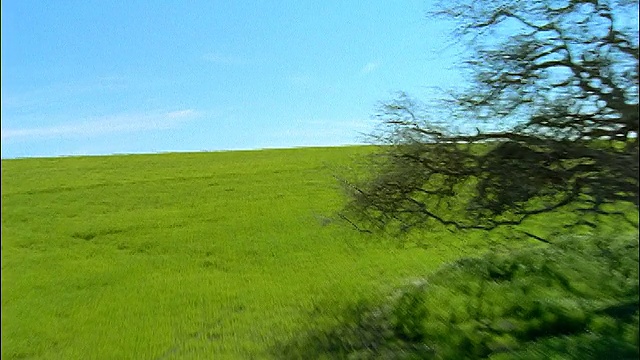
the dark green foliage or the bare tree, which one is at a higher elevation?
the bare tree

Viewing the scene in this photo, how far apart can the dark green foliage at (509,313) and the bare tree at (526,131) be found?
65cm

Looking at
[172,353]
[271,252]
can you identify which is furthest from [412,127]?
[271,252]

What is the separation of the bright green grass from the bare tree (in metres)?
1.56

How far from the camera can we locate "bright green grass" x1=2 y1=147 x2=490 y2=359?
7215 millimetres

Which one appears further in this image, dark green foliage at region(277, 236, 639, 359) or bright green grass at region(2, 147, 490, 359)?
bright green grass at region(2, 147, 490, 359)

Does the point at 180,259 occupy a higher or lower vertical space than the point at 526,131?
lower

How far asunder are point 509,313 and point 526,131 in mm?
2151

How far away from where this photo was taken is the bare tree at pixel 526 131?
4.79m

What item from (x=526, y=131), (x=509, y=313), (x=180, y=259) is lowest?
(x=180, y=259)

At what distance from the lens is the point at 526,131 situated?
17.5 feet

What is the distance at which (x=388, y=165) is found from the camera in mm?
6766

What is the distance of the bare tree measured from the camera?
479cm

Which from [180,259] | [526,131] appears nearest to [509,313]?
[526,131]

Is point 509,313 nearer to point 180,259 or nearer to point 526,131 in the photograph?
point 526,131
